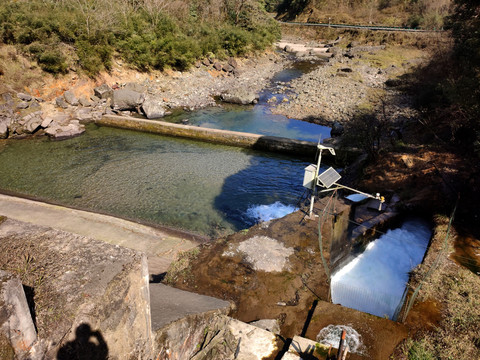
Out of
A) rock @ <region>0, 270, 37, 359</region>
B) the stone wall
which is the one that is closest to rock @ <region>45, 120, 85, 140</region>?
the stone wall

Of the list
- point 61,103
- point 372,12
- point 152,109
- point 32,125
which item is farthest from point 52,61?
point 372,12

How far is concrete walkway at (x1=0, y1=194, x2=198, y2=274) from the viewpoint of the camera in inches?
245

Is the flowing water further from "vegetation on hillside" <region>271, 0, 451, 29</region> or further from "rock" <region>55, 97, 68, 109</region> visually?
"vegetation on hillside" <region>271, 0, 451, 29</region>

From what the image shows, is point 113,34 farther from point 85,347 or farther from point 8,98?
point 85,347

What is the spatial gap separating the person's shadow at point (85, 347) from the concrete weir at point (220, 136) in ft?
33.8

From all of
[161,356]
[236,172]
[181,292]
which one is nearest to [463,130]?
[236,172]

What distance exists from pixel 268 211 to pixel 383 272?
3480 mm

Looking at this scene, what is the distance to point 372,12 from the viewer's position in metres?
48.4

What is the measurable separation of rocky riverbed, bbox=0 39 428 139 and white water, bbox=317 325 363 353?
1241cm

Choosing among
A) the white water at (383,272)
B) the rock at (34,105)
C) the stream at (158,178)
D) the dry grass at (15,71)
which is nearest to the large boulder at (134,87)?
the stream at (158,178)

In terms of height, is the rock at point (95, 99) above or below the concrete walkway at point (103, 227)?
above

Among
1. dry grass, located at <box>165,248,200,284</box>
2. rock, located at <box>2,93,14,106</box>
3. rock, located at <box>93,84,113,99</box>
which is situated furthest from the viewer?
rock, located at <box>93,84,113,99</box>

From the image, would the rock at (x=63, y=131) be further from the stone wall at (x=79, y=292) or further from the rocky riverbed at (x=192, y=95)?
the stone wall at (x=79, y=292)

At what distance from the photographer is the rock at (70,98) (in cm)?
1462
